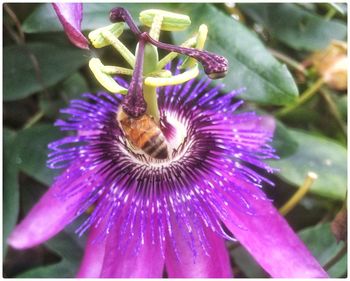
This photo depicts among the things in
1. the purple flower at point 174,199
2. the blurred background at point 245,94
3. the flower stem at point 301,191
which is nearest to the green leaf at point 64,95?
the blurred background at point 245,94

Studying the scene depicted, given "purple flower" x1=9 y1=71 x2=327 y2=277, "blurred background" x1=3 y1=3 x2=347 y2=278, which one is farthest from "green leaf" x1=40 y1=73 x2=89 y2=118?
"purple flower" x1=9 y1=71 x2=327 y2=277

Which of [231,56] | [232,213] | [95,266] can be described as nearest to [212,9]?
[231,56]

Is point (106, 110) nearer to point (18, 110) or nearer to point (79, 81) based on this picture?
point (79, 81)

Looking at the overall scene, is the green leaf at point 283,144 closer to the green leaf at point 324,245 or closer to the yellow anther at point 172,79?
the green leaf at point 324,245

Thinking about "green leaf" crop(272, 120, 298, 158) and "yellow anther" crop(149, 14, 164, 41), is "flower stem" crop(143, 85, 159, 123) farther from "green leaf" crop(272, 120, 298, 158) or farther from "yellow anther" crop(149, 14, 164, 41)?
"green leaf" crop(272, 120, 298, 158)

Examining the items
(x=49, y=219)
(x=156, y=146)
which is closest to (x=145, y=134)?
(x=156, y=146)

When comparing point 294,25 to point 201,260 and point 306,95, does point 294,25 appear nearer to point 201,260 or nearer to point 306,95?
point 306,95

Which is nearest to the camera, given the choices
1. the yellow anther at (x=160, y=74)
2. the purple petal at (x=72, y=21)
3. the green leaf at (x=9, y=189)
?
the purple petal at (x=72, y=21)

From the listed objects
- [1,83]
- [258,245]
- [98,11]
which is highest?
[98,11]
